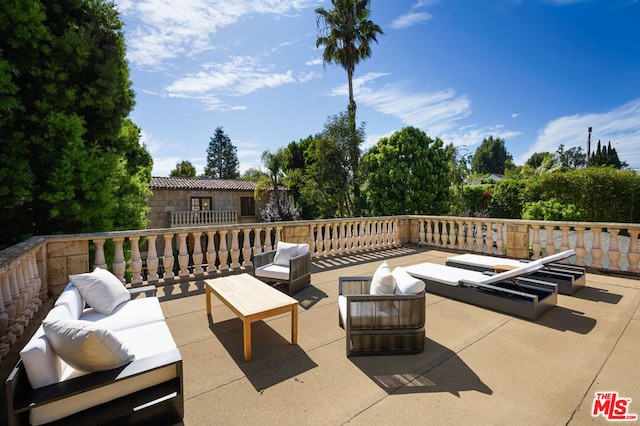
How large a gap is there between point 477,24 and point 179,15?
966 cm

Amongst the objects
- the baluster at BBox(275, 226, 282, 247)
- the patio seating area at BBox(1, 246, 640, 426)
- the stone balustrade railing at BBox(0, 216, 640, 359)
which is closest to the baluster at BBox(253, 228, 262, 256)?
the stone balustrade railing at BBox(0, 216, 640, 359)

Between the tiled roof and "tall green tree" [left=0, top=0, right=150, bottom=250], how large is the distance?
1505 cm

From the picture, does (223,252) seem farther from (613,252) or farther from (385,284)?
(613,252)

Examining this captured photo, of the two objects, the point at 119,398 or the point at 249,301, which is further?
the point at 249,301

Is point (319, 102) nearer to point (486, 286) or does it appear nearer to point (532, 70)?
point (532, 70)

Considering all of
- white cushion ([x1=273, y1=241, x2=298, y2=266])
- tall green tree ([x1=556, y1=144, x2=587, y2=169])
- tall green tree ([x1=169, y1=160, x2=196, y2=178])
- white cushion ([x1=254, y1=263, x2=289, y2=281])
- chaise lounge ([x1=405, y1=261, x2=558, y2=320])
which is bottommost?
chaise lounge ([x1=405, y1=261, x2=558, y2=320])

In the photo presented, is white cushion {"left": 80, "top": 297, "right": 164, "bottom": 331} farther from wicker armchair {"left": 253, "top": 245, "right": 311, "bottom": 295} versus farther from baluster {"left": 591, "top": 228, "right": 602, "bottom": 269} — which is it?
baluster {"left": 591, "top": 228, "right": 602, "bottom": 269}

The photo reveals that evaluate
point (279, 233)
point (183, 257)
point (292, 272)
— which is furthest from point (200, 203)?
point (292, 272)

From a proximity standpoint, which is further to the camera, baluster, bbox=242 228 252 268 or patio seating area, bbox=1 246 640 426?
baluster, bbox=242 228 252 268

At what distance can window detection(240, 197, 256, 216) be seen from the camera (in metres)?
24.5

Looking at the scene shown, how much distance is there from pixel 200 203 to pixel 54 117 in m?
17.6

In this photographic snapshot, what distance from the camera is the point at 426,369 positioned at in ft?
8.86

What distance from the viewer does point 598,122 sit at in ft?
105

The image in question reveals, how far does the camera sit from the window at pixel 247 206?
2448cm
